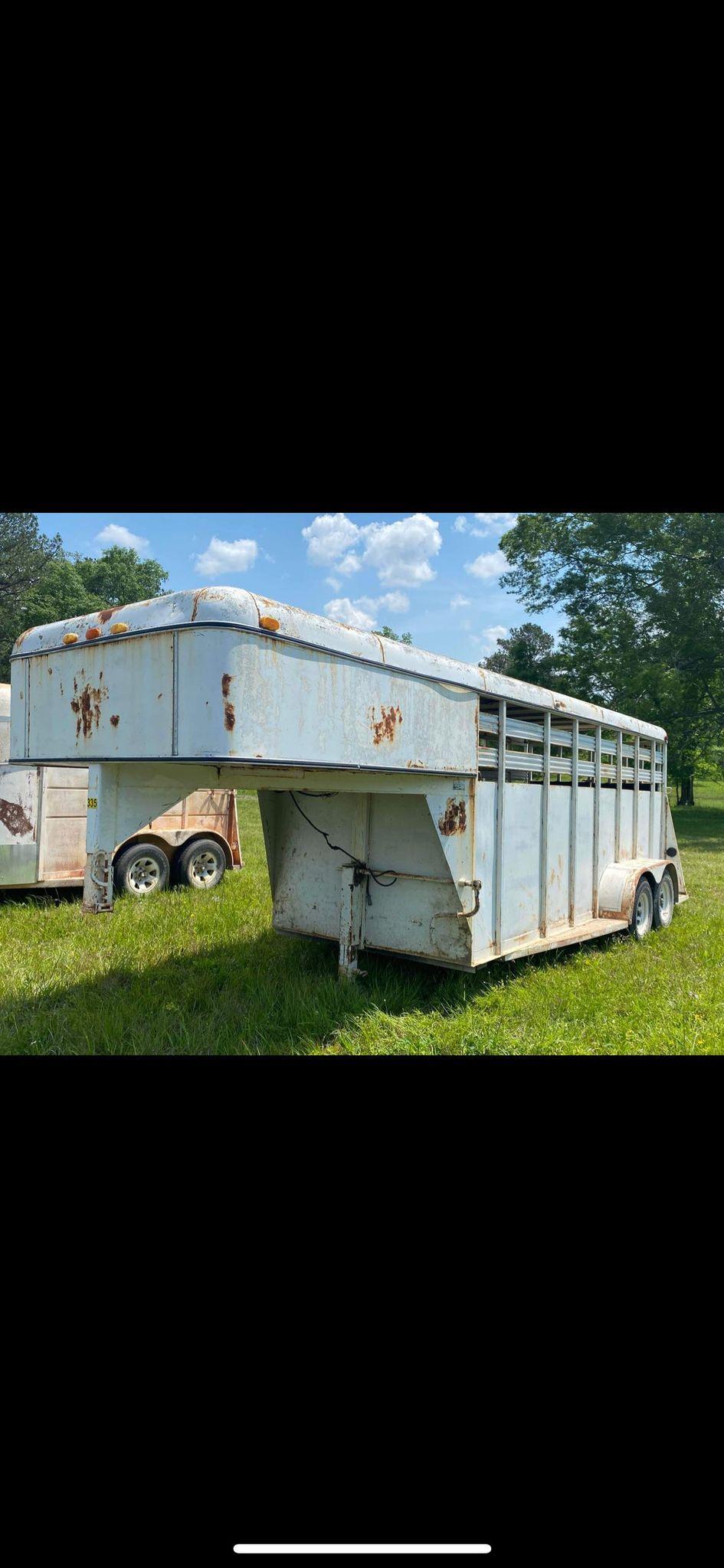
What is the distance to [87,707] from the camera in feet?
10.5

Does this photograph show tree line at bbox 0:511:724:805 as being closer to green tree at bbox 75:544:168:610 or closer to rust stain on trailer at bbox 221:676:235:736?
green tree at bbox 75:544:168:610

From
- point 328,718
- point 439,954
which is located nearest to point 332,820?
point 439,954

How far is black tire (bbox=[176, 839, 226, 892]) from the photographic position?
26.9 ft

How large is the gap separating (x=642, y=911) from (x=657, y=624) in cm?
1585

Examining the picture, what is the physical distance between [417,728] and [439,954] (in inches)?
58.6

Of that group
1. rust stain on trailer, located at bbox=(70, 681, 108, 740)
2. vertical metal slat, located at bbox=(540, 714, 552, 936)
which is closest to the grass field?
vertical metal slat, located at bbox=(540, 714, 552, 936)

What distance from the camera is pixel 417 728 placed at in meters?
3.80

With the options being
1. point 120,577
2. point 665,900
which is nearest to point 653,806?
point 665,900

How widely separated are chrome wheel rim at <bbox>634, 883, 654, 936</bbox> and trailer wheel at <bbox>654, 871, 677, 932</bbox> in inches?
4.0

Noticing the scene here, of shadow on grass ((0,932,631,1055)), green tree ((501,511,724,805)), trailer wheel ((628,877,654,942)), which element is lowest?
shadow on grass ((0,932,631,1055))

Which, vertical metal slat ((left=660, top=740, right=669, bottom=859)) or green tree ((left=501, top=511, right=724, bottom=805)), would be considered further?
green tree ((left=501, top=511, right=724, bottom=805))

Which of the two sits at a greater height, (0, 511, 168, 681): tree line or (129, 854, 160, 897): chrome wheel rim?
(0, 511, 168, 681): tree line

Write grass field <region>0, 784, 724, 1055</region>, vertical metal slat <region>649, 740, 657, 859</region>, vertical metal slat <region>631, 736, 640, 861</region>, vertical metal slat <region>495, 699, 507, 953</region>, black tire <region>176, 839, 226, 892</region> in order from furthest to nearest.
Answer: black tire <region>176, 839, 226, 892</region>
vertical metal slat <region>649, 740, 657, 859</region>
vertical metal slat <region>631, 736, 640, 861</region>
vertical metal slat <region>495, 699, 507, 953</region>
grass field <region>0, 784, 724, 1055</region>

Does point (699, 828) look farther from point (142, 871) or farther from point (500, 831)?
point (500, 831)
